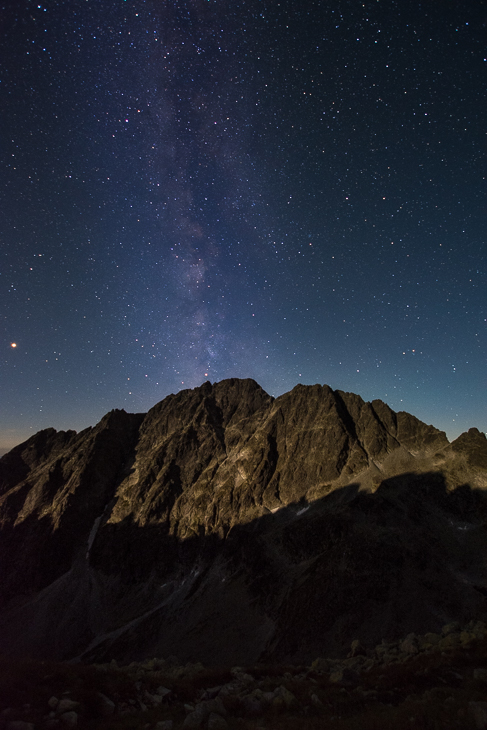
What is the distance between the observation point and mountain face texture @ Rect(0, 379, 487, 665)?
2312 inches

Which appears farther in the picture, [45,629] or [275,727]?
[45,629]

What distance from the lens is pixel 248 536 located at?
93875 mm

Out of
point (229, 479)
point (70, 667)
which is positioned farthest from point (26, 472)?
point (70, 667)

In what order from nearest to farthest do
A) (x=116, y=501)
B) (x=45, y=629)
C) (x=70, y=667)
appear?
1. (x=70, y=667)
2. (x=45, y=629)
3. (x=116, y=501)

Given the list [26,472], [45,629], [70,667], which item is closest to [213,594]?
[45,629]

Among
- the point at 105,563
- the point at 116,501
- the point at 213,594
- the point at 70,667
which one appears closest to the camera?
the point at 70,667

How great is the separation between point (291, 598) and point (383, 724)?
67.2m

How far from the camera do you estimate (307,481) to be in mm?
106062

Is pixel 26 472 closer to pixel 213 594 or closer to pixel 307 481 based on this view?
pixel 213 594

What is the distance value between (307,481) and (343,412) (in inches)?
1541

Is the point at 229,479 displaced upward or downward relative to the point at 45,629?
upward

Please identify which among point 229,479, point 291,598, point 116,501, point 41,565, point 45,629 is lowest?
point 45,629

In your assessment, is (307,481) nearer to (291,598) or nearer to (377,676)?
(291,598)

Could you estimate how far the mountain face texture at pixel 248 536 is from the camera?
5872 centimetres
